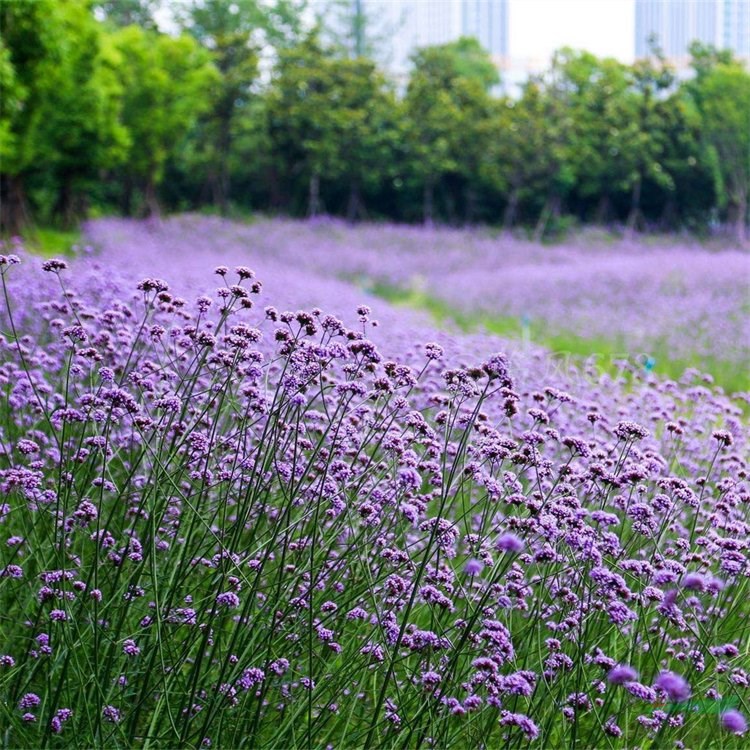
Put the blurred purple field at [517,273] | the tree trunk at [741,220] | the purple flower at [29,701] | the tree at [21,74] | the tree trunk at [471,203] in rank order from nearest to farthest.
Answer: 1. the purple flower at [29,701]
2. the blurred purple field at [517,273]
3. the tree at [21,74]
4. the tree trunk at [741,220]
5. the tree trunk at [471,203]

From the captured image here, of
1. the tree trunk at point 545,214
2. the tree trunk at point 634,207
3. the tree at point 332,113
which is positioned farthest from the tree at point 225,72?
the tree trunk at point 634,207

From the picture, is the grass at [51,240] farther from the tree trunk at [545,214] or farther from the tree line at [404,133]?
the tree trunk at [545,214]

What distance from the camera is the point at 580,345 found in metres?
10.1

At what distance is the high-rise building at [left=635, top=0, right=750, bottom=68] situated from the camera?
16.1 metres

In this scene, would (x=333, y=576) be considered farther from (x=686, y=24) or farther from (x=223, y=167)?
(x=223, y=167)

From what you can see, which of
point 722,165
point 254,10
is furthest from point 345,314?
point 254,10

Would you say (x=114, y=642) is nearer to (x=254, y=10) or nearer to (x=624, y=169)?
(x=624, y=169)

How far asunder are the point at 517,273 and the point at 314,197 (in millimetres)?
13284

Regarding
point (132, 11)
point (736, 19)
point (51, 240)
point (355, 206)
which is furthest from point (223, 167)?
point (736, 19)

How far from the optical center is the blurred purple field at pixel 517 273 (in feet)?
32.8

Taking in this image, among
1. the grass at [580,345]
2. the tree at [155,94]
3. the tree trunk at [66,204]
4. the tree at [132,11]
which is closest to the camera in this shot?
the grass at [580,345]

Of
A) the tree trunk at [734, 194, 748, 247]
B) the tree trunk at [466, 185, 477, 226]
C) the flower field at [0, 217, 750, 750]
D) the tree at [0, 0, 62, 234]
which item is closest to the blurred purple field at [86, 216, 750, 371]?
the tree at [0, 0, 62, 234]

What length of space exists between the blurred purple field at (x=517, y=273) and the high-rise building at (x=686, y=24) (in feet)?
12.1

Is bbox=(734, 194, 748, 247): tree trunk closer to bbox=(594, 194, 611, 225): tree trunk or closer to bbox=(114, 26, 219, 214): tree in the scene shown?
bbox=(594, 194, 611, 225): tree trunk
